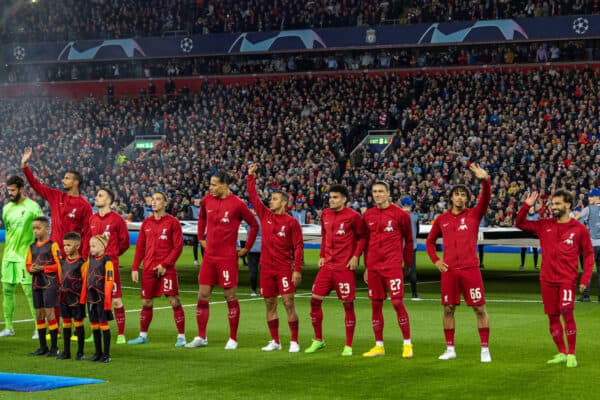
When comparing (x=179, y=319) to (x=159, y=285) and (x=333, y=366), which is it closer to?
(x=159, y=285)

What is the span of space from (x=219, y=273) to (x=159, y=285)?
3.48 ft

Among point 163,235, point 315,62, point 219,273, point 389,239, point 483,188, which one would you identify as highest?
point 315,62

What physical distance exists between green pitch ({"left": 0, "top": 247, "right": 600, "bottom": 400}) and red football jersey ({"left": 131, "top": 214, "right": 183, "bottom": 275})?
3.95 feet

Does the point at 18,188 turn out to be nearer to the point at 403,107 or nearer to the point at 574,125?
the point at 574,125

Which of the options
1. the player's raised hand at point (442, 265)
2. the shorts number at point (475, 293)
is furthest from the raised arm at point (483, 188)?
the shorts number at point (475, 293)

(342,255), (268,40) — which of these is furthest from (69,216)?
(268,40)

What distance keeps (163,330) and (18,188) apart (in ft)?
10.8

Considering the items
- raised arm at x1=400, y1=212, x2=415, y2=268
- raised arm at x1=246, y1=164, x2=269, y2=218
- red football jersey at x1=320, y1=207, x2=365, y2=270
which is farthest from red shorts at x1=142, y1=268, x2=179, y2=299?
raised arm at x1=400, y1=212, x2=415, y2=268

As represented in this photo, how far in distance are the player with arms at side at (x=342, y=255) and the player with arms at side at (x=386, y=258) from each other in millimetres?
216

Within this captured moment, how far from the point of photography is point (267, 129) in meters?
49.0

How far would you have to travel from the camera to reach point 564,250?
1252cm

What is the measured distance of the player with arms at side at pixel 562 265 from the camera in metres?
12.4

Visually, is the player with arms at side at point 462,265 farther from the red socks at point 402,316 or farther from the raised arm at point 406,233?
the red socks at point 402,316

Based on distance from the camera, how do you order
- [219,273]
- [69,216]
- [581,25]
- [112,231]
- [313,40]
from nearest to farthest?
[219,273] < [112,231] < [69,216] < [581,25] < [313,40]
